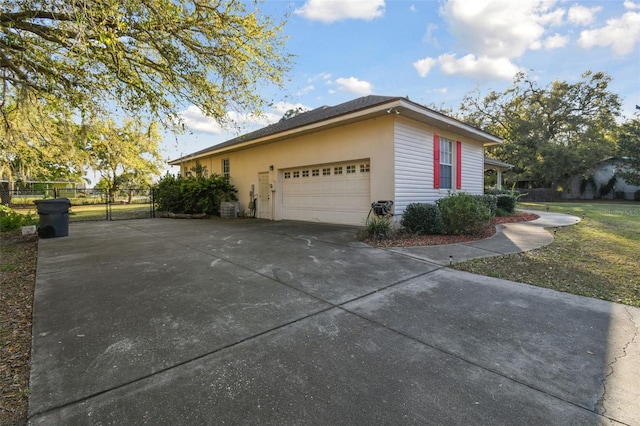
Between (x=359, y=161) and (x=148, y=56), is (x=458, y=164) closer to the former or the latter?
(x=359, y=161)

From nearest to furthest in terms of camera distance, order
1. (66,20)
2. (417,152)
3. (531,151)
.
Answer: (66,20)
(417,152)
(531,151)

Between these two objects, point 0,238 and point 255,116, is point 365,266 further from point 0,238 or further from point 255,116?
point 0,238

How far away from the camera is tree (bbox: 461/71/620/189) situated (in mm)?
24922

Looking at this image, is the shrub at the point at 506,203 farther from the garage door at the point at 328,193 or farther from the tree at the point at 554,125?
the tree at the point at 554,125

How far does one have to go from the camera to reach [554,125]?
28391 mm

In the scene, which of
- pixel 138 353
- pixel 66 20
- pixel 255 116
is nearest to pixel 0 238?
pixel 66 20

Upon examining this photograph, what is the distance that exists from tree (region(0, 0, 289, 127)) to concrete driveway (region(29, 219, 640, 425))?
3.87 m

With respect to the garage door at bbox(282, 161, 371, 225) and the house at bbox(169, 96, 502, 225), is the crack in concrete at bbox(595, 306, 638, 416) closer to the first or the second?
the house at bbox(169, 96, 502, 225)

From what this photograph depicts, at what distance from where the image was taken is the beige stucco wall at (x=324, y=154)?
28.7ft

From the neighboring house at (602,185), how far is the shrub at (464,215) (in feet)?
90.3

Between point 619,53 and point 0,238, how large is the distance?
23.4 metres

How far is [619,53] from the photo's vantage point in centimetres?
1240

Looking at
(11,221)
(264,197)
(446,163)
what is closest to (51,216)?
(11,221)

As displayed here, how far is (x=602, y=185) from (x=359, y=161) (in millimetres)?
31442
